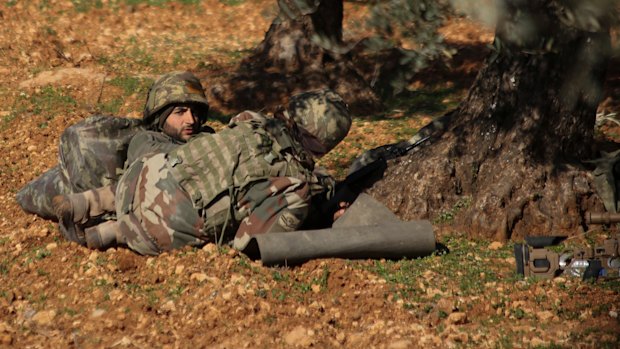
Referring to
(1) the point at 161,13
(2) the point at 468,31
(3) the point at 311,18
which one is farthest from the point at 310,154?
(1) the point at 161,13

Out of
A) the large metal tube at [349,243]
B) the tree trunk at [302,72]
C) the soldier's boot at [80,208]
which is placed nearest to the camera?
the large metal tube at [349,243]

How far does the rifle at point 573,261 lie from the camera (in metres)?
7.41

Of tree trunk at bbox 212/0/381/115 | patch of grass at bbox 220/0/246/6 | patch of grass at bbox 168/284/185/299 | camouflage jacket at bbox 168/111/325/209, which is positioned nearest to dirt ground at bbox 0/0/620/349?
patch of grass at bbox 168/284/185/299

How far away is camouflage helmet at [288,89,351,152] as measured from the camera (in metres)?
8.77

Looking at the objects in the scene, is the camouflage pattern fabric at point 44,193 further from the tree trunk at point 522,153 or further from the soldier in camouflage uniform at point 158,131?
the tree trunk at point 522,153

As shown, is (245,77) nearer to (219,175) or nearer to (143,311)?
(219,175)

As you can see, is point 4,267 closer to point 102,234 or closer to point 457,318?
point 102,234

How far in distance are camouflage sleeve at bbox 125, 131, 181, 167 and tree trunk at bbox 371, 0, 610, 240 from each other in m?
2.15

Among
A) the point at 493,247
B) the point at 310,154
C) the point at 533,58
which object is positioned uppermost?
the point at 533,58

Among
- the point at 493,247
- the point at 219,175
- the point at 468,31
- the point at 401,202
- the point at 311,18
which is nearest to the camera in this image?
the point at 219,175

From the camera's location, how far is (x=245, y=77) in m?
15.1

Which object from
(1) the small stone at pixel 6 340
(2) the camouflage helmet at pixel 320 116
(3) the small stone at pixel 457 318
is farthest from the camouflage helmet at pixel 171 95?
(3) the small stone at pixel 457 318

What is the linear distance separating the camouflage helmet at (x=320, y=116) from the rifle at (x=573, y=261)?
81.4 inches

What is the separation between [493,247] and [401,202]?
106 centimetres
